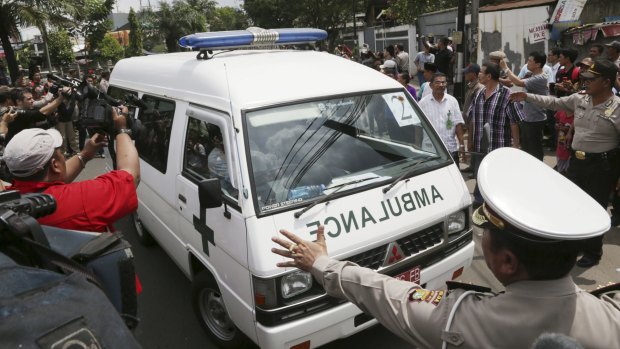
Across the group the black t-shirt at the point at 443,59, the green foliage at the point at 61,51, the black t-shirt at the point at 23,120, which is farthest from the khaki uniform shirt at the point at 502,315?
the green foliage at the point at 61,51

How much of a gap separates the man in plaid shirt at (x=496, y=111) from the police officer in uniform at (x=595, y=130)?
3.20ft

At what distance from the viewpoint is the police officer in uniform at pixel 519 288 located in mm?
1223

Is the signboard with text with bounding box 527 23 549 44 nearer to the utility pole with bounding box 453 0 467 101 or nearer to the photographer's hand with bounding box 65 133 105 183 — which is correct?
the utility pole with bounding box 453 0 467 101

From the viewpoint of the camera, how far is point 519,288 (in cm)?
128

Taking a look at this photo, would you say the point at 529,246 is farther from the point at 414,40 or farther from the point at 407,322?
the point at 414,40

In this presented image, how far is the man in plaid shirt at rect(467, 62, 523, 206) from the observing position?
505 cm

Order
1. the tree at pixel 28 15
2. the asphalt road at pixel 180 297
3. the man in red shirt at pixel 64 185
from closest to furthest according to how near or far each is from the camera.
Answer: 1. the man in red shirt at pixel 64 185
2. the asphalt road at pixel 180 297
3. the tree at pixel 28 15

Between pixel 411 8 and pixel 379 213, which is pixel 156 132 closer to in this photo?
pixel 379 213

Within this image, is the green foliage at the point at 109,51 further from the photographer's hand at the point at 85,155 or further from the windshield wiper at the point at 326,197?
the windshield wiper at the point at 326,197

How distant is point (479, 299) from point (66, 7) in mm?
15437

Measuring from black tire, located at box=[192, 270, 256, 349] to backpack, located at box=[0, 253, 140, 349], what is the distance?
74.7 inches

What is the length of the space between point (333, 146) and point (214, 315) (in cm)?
154

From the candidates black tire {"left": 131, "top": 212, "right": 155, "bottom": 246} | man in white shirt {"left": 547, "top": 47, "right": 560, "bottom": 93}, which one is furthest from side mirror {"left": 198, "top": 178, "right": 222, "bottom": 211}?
man in white shirt {"left": 547, "top": 47, "right": 560, "bottom": 93}

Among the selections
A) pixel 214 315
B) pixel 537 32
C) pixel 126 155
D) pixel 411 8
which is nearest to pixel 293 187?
pixel 126 155
